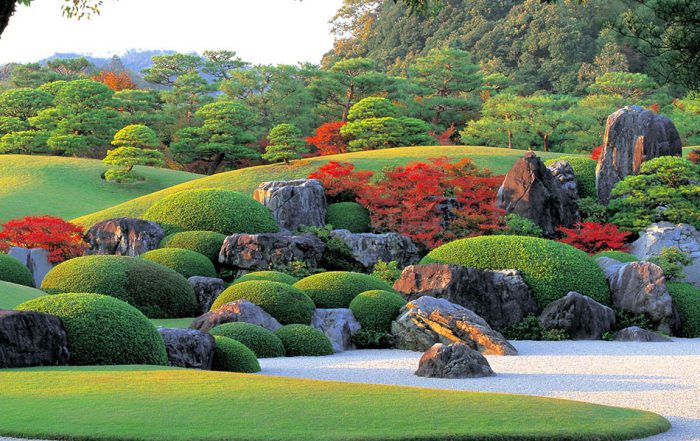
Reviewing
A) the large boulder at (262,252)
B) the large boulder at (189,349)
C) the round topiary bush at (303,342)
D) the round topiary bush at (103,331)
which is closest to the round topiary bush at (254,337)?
the round topiary bush at (303,342)

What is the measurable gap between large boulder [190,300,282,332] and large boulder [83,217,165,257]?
22.7 feet

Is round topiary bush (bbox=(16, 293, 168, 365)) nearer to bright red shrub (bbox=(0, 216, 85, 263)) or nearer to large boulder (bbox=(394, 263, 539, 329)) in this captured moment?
large boulder (bbox=(394, 263, 539, 329))

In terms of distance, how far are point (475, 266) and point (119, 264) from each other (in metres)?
6.68

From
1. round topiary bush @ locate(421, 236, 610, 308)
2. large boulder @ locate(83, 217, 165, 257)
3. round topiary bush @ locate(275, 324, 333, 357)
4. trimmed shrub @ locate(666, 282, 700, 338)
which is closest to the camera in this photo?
round topiary bush @ locate(275, 324, 333, 357)

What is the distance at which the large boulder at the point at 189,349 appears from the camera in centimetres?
962

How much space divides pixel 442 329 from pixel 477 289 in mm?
2407

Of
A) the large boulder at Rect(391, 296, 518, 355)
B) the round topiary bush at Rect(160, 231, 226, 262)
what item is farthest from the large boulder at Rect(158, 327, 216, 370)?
→ the round topiary bush at Rect(160, 231, 226, 262)

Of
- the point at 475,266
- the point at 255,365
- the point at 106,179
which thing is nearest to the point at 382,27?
the point at 106,179

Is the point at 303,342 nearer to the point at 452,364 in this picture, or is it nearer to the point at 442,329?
the point at 442,329

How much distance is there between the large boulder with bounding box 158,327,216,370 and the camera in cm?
962

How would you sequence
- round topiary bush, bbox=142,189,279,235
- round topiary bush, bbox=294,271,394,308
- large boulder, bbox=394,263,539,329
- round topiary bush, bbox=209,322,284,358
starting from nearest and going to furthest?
round topiary bush, bbox=209,322,284,358, round topiary bush, bbox=294,271,394,308, large boulder, bbox=394,263,539,329, round topiary bush, bbox=142,189,279,235

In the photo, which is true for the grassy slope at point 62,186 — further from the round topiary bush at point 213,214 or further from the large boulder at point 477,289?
the large boulder at point 477,289

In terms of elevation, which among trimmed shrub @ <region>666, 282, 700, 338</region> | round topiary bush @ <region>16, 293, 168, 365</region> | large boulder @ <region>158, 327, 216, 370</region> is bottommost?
trimmed shrub @ <region>666, 282, 700, 338</region>

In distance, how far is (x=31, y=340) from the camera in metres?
8.33
